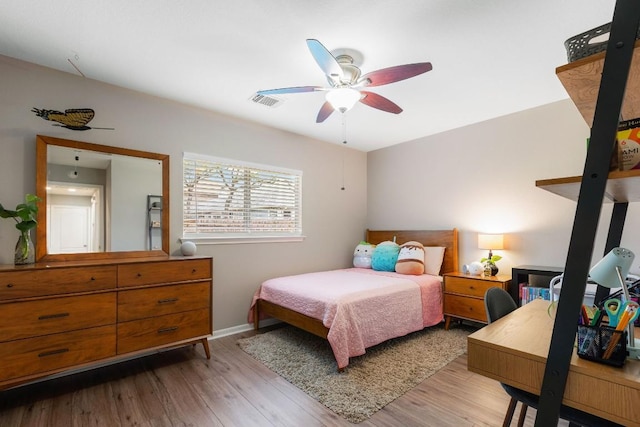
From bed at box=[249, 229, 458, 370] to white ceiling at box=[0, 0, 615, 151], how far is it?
190 centimetres

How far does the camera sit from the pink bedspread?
2576 millimetres

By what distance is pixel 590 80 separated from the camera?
0.87 metres

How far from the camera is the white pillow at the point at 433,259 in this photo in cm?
389

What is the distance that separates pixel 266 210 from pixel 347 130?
4.90ft

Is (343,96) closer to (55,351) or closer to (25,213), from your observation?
(25,213)

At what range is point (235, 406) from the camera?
6.81ft

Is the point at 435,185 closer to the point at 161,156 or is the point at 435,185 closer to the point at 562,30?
the point at 562,30

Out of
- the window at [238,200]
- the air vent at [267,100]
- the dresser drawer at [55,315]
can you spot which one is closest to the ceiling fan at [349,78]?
the air vent at [267,100]

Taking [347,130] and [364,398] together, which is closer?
[364,398]

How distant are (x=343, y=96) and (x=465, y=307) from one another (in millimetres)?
2675

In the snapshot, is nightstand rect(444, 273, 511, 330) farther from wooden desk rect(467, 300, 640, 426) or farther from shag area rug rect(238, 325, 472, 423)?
wooden desk rect(467, 300, 640, 426)

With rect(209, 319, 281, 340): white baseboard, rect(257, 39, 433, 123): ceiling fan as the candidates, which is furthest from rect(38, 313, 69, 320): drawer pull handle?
rect(257, 39, 433, 123): ceiling fan

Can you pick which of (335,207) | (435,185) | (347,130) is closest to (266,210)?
(335,207)

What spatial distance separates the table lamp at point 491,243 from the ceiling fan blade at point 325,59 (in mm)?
2546
